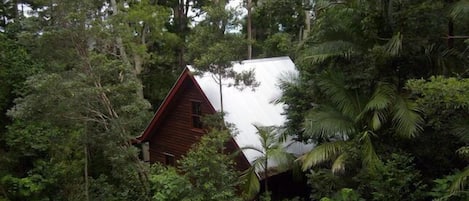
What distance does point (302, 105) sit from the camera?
11227 mm

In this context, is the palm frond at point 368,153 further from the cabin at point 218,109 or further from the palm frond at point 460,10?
the cabin at point 218,109

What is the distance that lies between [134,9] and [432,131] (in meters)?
11.3

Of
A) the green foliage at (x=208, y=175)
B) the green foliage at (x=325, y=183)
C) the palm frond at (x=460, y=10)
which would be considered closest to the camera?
the palm frond at (x=460, y=10)

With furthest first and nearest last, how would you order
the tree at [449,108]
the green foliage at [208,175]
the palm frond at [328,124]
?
the palm frond at [328,124] < the green foliage at [208,175] < the tree at [449,108]

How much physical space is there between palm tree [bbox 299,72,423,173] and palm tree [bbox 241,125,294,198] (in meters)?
1.39

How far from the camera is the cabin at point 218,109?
481 inches

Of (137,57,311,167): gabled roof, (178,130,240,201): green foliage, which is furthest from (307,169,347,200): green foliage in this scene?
(137,57,311,167): gabled roof

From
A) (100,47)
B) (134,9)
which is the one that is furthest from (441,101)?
(134,9)

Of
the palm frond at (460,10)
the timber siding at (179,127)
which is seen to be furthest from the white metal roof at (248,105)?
the palm frond at (460,10)

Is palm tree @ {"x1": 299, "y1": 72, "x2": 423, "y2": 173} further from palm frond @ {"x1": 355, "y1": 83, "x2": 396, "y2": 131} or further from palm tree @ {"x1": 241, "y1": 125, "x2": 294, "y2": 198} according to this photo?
palm tree @ {"x1": 241, "y1": 125, "x2": 294, "y2": 198}

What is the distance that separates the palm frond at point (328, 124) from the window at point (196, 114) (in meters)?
5.10

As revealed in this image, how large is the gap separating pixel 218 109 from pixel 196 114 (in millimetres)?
1570

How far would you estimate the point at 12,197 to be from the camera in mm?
10648

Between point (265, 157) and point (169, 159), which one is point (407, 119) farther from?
point (169, 159)
